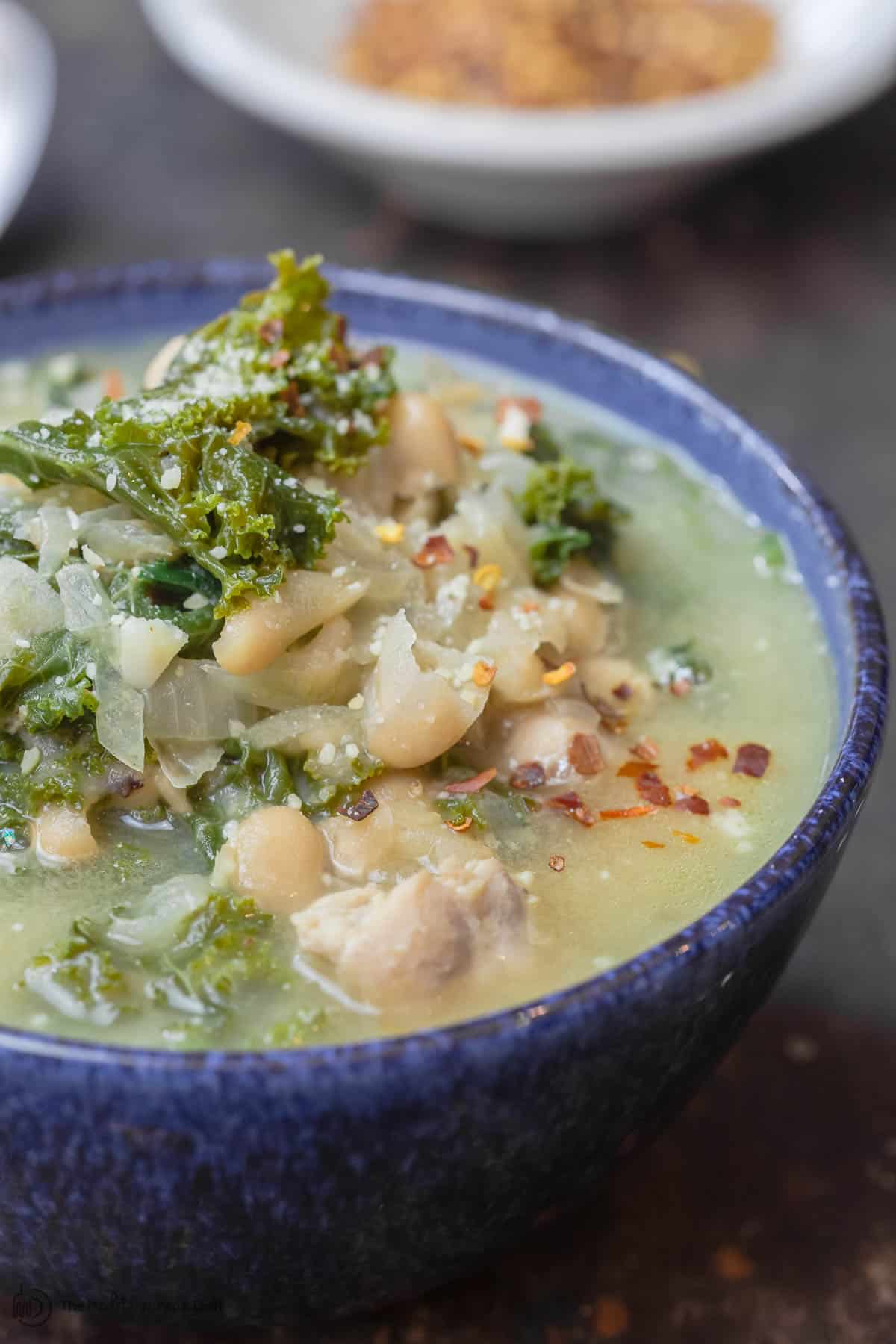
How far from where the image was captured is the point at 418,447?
2.58m

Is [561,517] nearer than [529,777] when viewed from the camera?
No

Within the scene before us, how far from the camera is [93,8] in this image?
6453mm

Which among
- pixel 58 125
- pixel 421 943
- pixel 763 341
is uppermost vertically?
pixel 421 943

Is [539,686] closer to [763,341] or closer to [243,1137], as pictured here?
[243,1137]

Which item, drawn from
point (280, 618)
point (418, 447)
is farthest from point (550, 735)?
point (418, 447)

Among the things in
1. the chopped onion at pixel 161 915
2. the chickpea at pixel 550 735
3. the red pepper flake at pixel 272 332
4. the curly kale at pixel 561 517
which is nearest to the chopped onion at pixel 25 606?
the chopped onion at pixel 161 915

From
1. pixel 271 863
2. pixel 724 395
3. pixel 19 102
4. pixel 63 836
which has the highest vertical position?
pixel 724 395

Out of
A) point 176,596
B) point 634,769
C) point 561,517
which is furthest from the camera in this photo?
point 561,517

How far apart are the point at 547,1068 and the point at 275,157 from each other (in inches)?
177

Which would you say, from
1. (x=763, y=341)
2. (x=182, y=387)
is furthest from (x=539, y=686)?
(x=763, y=341)

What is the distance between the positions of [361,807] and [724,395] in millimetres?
1498

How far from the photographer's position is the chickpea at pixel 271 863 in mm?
2055

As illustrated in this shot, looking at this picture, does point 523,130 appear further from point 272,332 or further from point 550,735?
point 550,735

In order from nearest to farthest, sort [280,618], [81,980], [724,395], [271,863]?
[81,980] → [271,863] → [280,618] → [724,395]
